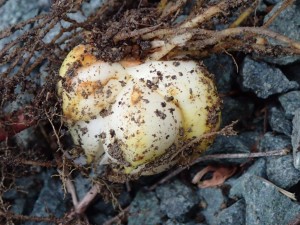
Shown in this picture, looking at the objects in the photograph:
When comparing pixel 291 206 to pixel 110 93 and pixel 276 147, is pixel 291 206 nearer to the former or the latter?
pixel 276 147

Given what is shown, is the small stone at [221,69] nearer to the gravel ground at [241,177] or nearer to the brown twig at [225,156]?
the gravel ground at [241,177]

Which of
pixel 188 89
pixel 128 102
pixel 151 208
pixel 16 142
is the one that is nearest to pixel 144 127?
pixel 128 102

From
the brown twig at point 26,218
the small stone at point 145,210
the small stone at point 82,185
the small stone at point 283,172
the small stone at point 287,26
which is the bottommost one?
the small stone at point 145,210

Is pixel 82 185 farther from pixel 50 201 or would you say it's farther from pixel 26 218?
pixel 26 218

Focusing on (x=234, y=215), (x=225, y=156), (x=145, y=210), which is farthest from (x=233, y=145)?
(x=145, y=210)

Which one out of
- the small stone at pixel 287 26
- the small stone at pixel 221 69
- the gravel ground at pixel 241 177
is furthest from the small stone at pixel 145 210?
the small stone at pixel 287 26

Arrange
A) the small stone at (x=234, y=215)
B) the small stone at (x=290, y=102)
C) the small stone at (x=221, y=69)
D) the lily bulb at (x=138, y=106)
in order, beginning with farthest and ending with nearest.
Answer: the small stone at (x=221, y=69) → the small stone at (x=290, y=102) → the small stone at (x=234, y=215) → the lily bulb at (x=138, y=106)
